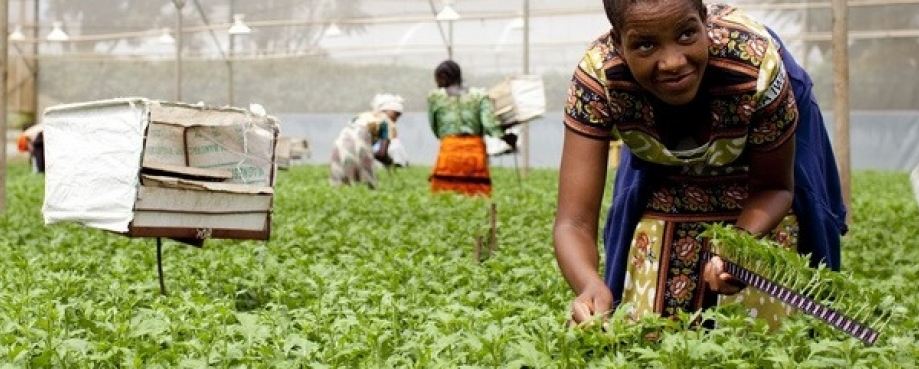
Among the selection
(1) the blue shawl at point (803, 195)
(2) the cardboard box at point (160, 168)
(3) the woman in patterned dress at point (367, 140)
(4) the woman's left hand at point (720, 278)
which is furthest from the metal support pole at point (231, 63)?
(4) the woman's left hand at point (720, 278)

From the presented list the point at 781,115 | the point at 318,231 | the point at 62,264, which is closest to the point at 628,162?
the point at 781,115

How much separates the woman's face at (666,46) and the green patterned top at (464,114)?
10200 millimetres

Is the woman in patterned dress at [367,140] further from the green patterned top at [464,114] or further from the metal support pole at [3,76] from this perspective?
the metal support pole at [3,76]

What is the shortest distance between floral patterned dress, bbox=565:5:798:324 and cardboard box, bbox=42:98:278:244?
7.13 ft

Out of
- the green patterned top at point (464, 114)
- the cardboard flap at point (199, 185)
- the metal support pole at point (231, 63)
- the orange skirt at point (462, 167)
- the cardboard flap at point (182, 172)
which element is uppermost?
the metal support pole at point (231, 63)

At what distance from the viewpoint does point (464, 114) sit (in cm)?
1320

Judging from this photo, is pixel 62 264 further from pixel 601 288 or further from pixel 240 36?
pixel 240 36

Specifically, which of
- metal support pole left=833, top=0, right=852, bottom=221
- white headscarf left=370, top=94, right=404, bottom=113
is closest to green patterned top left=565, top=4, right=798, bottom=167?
metal support pole left=833, top=0, right=852, bottom=221

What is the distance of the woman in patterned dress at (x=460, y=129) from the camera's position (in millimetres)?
13172

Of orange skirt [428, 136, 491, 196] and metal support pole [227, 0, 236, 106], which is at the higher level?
metal support pole [227, 0, 236, 106]

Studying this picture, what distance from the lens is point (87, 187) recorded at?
516cm

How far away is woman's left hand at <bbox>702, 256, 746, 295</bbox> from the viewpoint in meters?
2.94

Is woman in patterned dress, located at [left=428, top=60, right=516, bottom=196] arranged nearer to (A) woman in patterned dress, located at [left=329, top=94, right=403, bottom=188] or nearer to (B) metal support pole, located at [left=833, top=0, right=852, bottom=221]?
(A) woman in patterned dress, located at [left=329, top=94, right=403, bottom=188]

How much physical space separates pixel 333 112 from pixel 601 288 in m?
27.5
